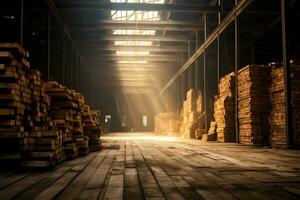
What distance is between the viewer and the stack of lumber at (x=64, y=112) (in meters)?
8.20

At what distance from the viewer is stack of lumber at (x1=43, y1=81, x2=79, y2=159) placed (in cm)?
820

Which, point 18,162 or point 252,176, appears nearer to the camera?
point 252,176

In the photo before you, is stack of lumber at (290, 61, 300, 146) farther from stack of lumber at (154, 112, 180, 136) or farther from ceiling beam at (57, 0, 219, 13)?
stack of lumber at (154, 112, 180, 136)

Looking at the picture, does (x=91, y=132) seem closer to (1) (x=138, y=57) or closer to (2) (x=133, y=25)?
(2) (x=133, y=25)

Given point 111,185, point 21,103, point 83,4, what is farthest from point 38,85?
point 83,4

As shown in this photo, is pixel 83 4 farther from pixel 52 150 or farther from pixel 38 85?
pixel 52 150

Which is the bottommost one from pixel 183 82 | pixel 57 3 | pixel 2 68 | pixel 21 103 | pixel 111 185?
pixel 111 185

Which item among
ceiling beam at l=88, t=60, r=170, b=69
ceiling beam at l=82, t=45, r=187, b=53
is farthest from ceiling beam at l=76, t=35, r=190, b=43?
ceiling beam at l=88, t=60, r=170, b=69

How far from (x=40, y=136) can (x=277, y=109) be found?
7349mm

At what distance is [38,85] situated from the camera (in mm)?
7578

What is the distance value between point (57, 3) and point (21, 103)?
1027cm

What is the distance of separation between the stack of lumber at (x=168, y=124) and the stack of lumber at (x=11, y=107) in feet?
64.2

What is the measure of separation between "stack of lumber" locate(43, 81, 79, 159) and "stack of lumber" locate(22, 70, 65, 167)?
49 cm

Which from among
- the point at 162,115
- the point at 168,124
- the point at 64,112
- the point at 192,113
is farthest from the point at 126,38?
the point at 64,112
